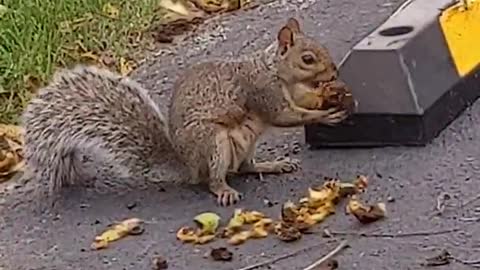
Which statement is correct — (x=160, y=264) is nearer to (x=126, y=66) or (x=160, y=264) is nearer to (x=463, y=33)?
(x=463, y=33)

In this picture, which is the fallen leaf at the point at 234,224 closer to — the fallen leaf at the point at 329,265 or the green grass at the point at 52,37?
the fallen leaf at the point at 329,265

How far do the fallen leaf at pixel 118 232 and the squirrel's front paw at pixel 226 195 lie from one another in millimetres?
270

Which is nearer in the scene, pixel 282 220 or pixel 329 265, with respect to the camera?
pixel 329 265

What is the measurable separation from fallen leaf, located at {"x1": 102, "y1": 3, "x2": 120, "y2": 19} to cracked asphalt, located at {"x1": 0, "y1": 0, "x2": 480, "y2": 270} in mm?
1855

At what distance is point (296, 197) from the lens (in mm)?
4594

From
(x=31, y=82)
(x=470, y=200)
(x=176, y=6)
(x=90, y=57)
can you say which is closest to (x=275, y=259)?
(x=470, y=200)

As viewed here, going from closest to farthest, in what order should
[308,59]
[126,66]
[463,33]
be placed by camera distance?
[308,59]
[463,33]
[126,66]

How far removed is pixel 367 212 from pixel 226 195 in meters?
0.53

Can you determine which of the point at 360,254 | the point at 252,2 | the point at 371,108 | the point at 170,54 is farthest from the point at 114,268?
the point at 252,2

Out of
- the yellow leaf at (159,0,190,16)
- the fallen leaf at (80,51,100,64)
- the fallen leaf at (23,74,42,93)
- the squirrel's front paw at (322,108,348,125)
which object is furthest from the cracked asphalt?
the yellow leaf at (159,0,190,16)

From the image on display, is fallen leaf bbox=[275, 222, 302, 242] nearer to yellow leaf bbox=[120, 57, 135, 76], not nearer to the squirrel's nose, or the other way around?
the squirrel's nose

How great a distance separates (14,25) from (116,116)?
1916 mm

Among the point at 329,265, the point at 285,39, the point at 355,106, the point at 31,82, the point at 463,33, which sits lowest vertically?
the point at 329,265

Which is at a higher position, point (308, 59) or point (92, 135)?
point (308, 59)
